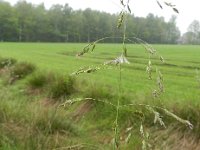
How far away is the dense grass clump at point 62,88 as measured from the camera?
399 inches

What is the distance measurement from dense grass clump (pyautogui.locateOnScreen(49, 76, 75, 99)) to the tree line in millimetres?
76343

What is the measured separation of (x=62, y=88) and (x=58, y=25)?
8576 cm

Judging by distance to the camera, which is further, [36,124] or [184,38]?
[184,38]

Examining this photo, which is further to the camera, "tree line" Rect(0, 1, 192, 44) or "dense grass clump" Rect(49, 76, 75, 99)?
"tree line" Rect(0, 1, 192, 44)

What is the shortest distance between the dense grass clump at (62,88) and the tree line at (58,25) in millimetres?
76343

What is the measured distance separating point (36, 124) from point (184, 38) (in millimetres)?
131794

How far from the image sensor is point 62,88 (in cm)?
1022

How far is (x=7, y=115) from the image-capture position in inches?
260

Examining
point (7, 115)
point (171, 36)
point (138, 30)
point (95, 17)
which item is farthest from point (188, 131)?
point (171, 36)

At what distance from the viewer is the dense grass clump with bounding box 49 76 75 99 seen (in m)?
10.1

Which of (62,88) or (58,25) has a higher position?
(62,88)

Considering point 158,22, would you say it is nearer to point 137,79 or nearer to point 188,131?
point 137,79

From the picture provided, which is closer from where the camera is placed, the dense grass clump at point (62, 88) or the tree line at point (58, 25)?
the dense grass clump at point (62, 88)

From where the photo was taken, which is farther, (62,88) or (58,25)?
(58,25)
